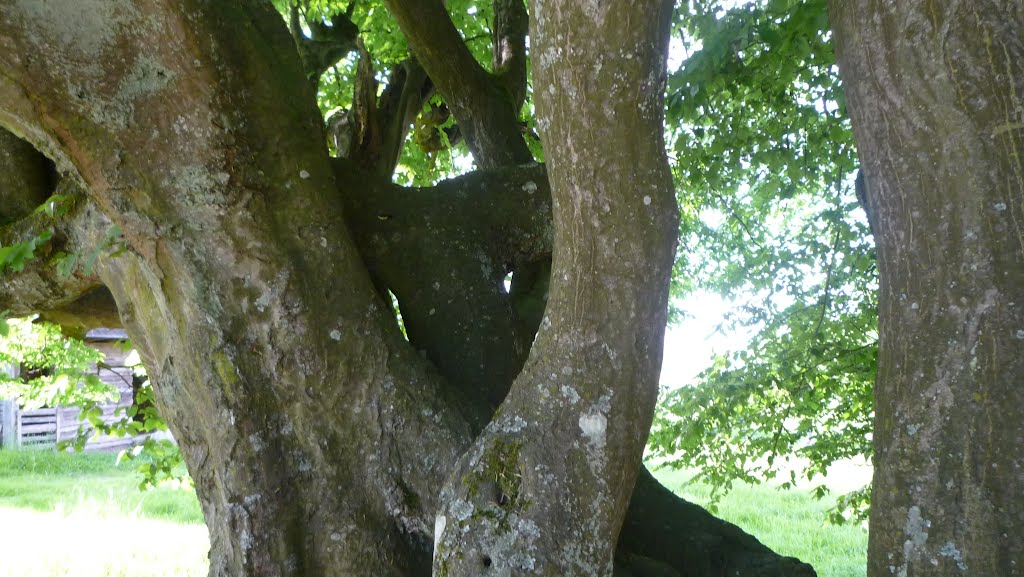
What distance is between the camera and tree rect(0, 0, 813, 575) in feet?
6.94

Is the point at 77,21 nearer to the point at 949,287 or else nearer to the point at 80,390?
the point at 949,287

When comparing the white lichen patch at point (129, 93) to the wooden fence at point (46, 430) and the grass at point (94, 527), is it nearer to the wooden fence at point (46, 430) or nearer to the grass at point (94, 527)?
the grass at point (94, 527)

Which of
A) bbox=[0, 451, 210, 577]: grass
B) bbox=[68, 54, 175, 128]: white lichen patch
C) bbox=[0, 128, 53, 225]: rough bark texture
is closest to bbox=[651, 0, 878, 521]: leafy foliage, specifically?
bbox=[68, 54, 175, 128]: white lichen patch

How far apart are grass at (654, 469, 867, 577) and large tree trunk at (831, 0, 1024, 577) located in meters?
6.53

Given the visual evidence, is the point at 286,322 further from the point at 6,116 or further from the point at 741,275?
the point at 741,275

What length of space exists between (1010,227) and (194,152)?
233 centimetres

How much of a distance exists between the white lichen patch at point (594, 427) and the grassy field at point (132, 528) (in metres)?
5.31

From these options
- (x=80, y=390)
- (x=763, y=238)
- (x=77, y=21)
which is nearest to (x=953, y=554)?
(x=77, y=21)

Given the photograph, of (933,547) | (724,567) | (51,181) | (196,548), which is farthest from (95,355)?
(933,547)

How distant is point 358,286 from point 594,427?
105cm

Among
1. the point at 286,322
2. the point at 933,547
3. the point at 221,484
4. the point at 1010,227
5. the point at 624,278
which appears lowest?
the point at 221,484

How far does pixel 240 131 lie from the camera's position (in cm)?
275

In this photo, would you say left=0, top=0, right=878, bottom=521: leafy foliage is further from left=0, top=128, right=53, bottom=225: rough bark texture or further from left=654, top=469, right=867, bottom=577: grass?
left=654, top=469, right=867, bottom=577: grass

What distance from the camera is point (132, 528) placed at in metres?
9.63
